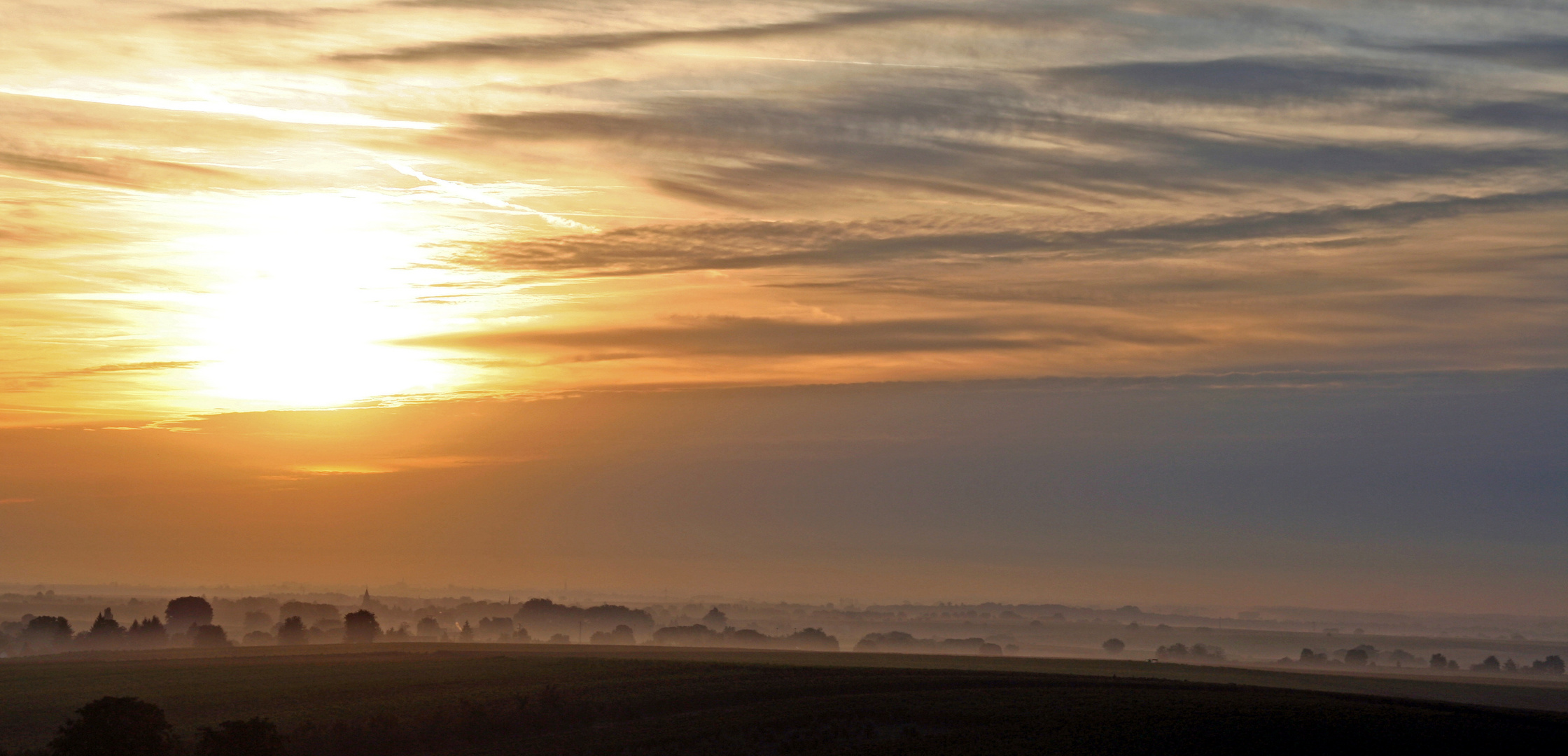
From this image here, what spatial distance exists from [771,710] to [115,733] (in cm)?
4524

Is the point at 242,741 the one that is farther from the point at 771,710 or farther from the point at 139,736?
the point at 771,710

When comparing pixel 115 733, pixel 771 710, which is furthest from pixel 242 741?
pixel 771 710

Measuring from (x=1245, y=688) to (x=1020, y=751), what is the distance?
4182 cm

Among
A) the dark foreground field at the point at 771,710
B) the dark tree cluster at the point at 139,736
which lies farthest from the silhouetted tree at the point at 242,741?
the dark foreground field at the point at 771,710

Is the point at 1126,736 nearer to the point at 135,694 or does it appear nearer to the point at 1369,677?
the point at 135,694

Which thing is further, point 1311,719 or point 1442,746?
point 1311,719

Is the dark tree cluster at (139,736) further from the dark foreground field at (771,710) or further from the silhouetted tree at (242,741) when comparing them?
the dark foreground field at (771,710)

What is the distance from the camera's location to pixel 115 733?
8762 centimetres

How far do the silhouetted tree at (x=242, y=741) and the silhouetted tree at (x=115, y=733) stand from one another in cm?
308

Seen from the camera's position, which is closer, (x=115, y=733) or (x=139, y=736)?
(x=115, y=733)

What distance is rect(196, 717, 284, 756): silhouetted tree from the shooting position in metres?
88.9

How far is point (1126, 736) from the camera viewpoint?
85812 mm

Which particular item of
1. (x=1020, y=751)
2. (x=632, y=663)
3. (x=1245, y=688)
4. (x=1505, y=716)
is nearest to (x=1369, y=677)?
(x=1245, y=688)

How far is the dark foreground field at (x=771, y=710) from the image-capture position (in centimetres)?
8662
